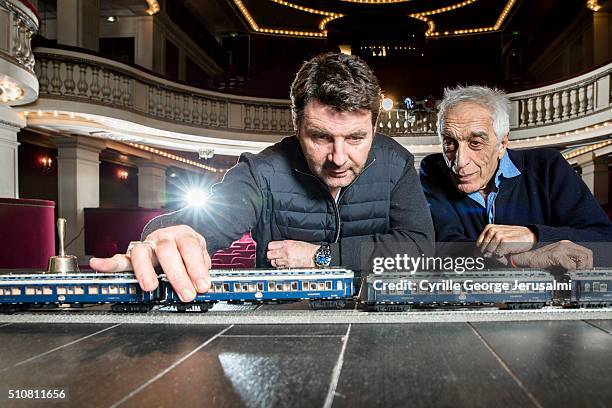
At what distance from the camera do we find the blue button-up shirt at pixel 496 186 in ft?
8.41

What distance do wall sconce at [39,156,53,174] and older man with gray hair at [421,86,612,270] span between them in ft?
→ 40.0

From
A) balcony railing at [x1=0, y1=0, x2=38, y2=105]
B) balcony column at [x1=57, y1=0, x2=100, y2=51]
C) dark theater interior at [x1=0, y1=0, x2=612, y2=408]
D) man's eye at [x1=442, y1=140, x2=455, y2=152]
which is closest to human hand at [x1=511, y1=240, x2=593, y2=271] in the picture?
dark theater interior at [x1=0, y1=0, x2=612, y2=408]

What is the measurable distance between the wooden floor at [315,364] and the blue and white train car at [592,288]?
0.25 meters

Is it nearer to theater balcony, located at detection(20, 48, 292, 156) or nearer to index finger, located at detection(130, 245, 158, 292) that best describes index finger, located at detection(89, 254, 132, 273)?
index finger, located at detection(130, 245, 158, 292)

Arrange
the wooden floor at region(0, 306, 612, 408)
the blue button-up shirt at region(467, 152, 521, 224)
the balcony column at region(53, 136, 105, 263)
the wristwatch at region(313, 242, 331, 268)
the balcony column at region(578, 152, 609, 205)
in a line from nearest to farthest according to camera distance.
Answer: the wooden floor at region(0, 306, 612, 408), the wristwatch at region(313, 242, 331, 268), the blue button-up shirt at region(467, 152, 521, 224), the balcony column at region(53, 136, 105, 263), the balcony column at region(578, 152, 609, 205)

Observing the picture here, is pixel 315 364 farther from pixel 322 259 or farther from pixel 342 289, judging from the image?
pixel 322 259

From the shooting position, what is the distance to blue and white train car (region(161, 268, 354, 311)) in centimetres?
163

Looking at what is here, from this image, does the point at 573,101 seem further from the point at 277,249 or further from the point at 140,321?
the point at 140,321

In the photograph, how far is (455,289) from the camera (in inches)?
60.9

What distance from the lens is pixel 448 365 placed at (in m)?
0.89

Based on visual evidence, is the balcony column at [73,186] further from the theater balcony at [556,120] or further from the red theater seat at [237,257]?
the theater balcony at [556,120]

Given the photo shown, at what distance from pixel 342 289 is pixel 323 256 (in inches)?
20.9

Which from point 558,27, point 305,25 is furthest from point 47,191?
point 558,27

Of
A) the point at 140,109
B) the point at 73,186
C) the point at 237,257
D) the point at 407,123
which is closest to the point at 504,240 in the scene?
the point at 237,257
